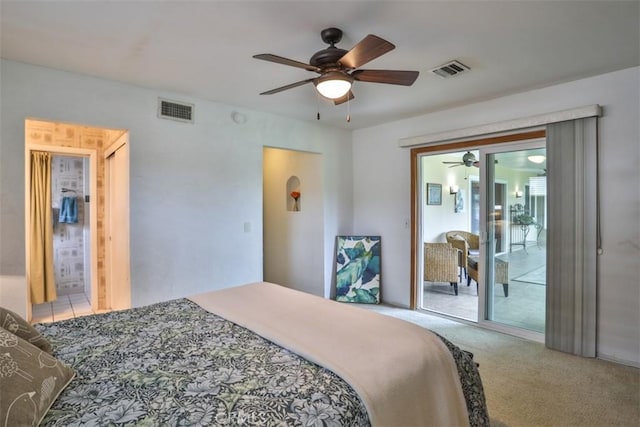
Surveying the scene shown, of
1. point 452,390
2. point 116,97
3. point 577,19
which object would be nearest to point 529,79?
point 577,19

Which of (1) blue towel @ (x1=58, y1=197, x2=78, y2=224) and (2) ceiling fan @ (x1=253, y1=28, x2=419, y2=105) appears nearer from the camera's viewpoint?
(2) ceiling fan @ (x1=253, y1=28, x2=419, y2=105)

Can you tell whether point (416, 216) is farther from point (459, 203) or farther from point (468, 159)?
point (459, 203)

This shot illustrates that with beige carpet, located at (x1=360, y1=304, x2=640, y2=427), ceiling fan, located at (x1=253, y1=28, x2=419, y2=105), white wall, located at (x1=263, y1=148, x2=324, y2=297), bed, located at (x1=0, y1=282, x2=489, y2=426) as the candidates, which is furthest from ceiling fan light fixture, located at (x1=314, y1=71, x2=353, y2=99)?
white wall, located at (x1=263, y1=148, x2=324, y2=297)

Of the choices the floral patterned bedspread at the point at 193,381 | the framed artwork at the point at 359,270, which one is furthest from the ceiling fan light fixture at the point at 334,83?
the framed artwork at the point at 359,270

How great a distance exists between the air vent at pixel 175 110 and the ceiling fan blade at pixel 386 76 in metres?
2.03

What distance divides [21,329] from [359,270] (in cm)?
381

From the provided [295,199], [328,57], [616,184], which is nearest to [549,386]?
[616,184]

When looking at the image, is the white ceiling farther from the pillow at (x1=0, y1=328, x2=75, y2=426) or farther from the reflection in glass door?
the pillow at (x1=0, y1=328, x2=75, y2=426)

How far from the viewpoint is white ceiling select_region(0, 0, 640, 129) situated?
1.96m

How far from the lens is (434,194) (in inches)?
242

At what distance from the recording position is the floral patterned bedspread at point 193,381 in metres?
1.08

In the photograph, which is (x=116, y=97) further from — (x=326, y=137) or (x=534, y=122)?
(x=534, y=122)

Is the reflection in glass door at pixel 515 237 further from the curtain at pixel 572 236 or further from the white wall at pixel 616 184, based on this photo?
the white wall at pixel 616 184

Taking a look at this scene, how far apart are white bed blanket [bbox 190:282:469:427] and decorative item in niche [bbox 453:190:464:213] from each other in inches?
205
